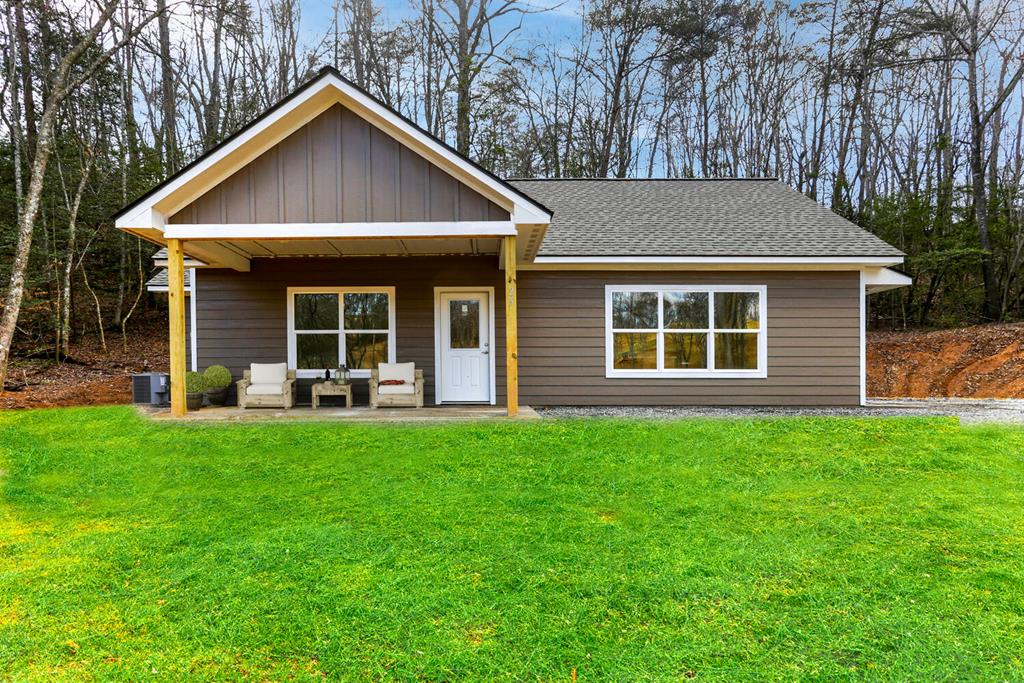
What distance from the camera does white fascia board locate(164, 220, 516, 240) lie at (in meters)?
7.69

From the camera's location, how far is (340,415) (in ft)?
27.4

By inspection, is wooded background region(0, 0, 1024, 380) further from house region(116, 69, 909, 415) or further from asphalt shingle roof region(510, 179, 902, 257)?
house region(116, 69, 909, 415)

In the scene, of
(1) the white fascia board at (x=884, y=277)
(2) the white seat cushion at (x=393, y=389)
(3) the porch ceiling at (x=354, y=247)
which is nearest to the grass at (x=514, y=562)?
(2) the white seat cushion at (x=393, y=389)

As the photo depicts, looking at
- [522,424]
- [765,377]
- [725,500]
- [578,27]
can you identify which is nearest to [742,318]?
[765,377]

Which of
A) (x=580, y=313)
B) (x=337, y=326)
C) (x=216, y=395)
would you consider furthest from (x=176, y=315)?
(x=580, y=313)

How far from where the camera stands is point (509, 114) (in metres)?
21.7

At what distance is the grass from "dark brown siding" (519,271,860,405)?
4075mm

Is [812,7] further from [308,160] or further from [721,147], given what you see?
[308,160]

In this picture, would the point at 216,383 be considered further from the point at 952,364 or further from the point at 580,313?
the point at 952,364

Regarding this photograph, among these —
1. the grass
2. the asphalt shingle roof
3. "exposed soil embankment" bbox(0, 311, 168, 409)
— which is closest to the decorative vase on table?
the grass

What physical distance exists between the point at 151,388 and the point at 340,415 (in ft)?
14.2

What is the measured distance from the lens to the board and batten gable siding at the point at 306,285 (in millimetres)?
10242

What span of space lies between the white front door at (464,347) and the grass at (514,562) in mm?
4294

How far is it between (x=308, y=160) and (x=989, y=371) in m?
15.0
